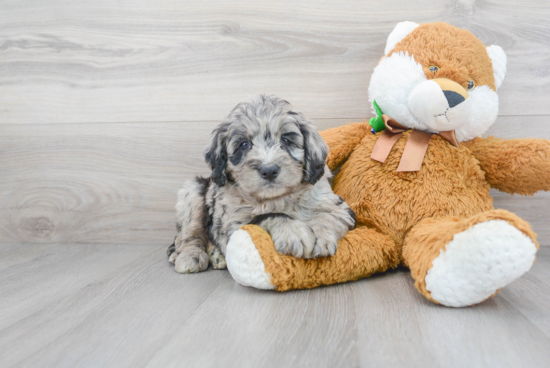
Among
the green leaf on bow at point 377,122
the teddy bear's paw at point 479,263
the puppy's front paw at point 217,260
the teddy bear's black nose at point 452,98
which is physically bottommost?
the puppy's front paw at point 217,260

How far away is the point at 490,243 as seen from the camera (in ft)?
3.66

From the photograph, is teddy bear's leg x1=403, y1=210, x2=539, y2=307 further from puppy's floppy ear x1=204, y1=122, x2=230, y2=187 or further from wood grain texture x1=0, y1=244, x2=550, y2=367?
puppy's floppy ear x1=204, y1=122, x2=230, y2=187

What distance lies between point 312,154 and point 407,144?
16.0 inches

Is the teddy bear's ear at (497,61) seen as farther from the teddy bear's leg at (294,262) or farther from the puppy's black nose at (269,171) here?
the puppy's black nose at (269,171)

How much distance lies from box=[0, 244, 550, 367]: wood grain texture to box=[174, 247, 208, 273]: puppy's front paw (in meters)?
0.10

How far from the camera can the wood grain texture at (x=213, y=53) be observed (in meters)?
1.99

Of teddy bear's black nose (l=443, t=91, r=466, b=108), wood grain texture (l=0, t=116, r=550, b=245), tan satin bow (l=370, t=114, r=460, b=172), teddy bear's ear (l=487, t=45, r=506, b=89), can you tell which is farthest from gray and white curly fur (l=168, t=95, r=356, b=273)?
teddy bear's ear (l=487, t=45, r=506, b=89)

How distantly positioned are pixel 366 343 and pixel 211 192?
→ 40.8 inches

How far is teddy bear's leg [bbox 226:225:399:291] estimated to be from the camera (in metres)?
1.35

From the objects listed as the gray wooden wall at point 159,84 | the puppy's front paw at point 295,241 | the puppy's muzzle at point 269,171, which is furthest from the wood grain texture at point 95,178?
the puppy's front paw at point 295,241

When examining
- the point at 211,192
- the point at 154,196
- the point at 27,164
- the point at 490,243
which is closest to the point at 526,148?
the point at 490,243

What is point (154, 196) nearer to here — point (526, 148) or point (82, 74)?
point (82, 74)

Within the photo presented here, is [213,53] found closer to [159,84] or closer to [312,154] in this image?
[159,84]

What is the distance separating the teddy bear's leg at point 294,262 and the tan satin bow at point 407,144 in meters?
0.33
